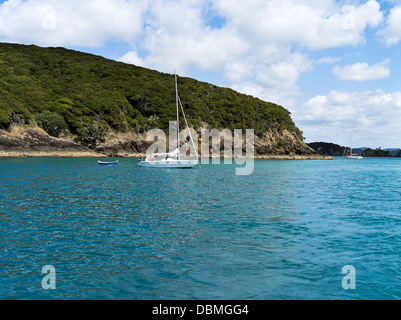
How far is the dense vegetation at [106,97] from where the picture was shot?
332 feet

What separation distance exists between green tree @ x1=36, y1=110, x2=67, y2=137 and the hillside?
0.35m

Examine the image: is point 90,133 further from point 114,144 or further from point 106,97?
point 106,97

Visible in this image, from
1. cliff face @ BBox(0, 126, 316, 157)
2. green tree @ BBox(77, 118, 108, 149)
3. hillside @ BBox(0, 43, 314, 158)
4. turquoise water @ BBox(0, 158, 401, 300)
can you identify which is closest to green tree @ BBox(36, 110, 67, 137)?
hillside @ BBox(0, 43, 314, 158)

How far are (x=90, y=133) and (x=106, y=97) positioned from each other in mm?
23338

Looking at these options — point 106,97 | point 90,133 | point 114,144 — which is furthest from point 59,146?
point 106,97

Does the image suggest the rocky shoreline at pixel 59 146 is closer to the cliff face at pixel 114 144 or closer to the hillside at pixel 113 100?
the cliff face at pixel 114 144

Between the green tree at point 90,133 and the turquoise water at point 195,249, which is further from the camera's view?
the green tree at point 90,133

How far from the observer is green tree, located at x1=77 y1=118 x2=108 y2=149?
98.8 metres

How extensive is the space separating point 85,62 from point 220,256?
153890mm

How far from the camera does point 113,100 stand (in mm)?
118250

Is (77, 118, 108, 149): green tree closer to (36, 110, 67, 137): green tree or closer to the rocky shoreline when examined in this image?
the rocky shoreline

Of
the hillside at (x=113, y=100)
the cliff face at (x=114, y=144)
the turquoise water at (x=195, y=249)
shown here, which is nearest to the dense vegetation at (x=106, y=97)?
the hillside at (x=113, y=100)
